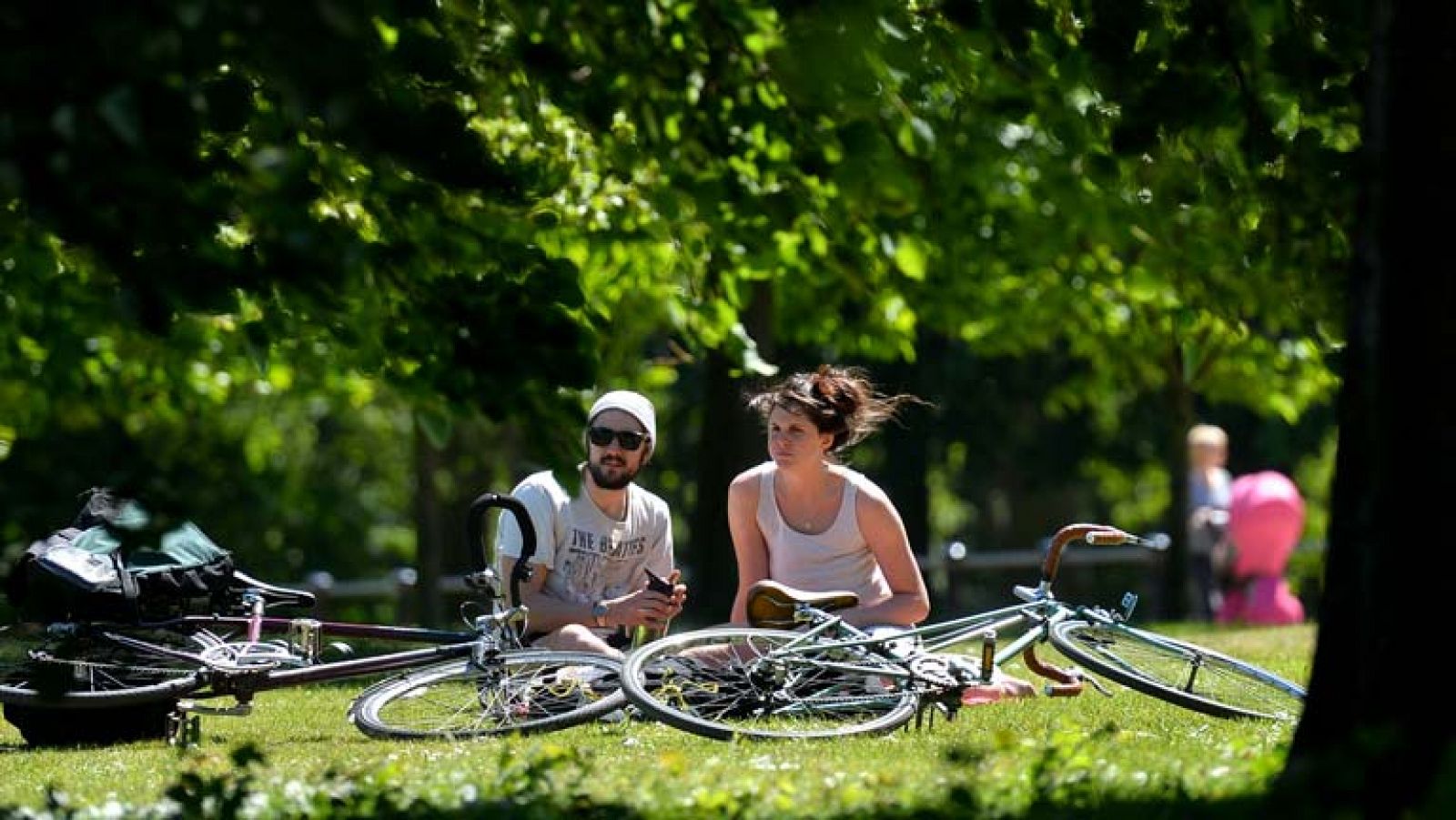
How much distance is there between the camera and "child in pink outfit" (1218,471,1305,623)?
20.5m

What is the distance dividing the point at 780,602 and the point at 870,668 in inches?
20.6

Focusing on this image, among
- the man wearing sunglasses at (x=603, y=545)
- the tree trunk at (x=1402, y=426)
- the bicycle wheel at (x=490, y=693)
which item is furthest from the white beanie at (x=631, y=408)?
the tree trunk at (x=1402, y=426)

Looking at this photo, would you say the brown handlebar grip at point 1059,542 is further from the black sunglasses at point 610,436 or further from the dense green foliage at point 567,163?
the black sunglasses at point 610,436

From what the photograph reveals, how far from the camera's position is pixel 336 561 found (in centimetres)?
3272

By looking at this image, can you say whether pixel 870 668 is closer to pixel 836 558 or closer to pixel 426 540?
pixel 836 558

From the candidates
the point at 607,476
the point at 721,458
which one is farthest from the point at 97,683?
the point at 721,458

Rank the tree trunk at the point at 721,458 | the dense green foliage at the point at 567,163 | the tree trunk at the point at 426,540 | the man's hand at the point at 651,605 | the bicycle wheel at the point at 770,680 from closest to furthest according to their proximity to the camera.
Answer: the dense green foliage at the point at 567,163 → the bicycle wheel at the point at 770,680 → the man's hand at the point at 651,605 → the tree trunk at the point at 721,458 → the tree trunk at the point at 426,540

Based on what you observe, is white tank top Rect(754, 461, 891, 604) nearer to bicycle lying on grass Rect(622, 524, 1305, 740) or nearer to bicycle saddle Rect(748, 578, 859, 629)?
bicycle lying on grass Rect(622, 524, 1305, 740)

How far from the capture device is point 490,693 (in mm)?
9102

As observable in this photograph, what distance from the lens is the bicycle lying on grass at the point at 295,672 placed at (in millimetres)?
9039

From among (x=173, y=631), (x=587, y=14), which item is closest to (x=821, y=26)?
(x=587, y=14)

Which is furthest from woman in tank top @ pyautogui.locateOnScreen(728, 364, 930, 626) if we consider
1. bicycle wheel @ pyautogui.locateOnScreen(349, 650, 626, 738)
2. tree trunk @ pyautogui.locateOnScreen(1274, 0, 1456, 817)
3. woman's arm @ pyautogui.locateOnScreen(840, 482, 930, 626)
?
tree trunk @ pyautogui.locateOnScreen(1274, 0, 1456, 817)

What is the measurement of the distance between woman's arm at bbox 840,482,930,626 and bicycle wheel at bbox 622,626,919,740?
0.89 metres

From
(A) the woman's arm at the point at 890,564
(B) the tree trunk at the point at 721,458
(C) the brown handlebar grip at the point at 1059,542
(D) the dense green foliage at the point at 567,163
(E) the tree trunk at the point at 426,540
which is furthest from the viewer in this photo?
(E) the tree trunk at the point at 426,540
